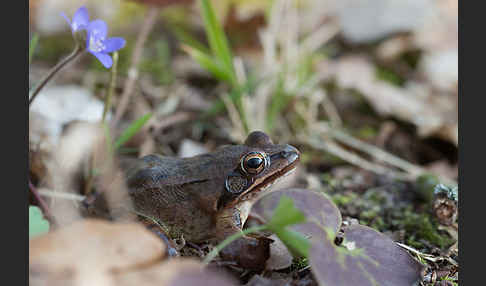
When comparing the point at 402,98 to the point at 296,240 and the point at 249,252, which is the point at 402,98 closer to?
the point at 249,252

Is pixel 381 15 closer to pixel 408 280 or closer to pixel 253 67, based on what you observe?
pixel 253 67

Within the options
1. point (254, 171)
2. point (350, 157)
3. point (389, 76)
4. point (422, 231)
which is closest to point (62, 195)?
point (254, 171)

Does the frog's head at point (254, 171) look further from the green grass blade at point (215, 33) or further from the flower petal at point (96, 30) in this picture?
the green grass blade at point (215, 33)

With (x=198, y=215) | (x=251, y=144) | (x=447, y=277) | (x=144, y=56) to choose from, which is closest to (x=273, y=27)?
(x=144, y=56)

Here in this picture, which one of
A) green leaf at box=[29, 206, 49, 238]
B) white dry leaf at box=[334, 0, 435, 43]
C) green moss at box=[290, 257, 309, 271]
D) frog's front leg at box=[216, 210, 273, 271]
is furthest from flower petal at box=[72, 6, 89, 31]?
white dry leaf at box=[334, 0, 435, 43]

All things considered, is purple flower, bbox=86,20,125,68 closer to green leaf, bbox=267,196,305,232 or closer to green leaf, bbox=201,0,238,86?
green leaf, bbox=267,196,305,232

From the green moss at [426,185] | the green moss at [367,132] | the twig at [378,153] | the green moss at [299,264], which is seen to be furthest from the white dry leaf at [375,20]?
the green moss at [299,264]
